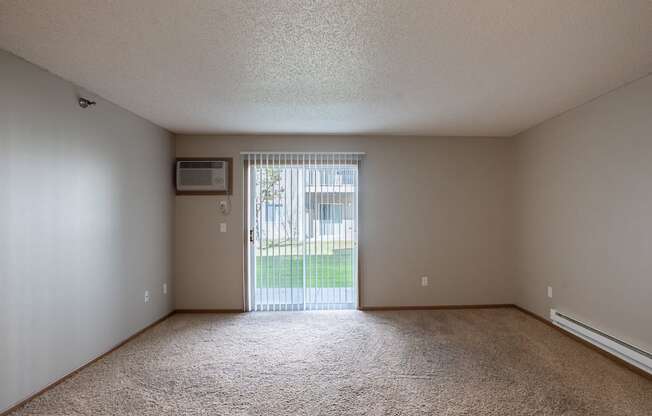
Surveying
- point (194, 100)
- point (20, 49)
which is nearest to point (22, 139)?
point (20, 49)

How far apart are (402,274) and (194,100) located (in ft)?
10.7

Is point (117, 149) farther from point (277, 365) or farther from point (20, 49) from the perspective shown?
point (277, 365)

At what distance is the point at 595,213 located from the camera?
124 inches

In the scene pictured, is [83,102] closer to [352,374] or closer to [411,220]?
[352,374]

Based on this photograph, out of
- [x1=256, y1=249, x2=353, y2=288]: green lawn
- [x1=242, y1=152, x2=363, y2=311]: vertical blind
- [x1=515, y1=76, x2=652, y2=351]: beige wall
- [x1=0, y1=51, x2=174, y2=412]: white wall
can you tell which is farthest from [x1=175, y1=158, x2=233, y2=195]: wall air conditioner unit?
[x1=515, y1=76, x2=652, y2=351]: beige wall

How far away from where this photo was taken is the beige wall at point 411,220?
4.39 meters

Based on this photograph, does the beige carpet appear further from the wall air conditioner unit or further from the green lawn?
the wall air conditioner unit

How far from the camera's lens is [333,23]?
6.12 feet

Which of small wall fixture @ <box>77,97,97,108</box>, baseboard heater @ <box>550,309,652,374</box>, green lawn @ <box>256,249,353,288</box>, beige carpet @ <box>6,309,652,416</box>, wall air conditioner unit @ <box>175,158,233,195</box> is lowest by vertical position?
beige carpet @ <box>6,309,652,416</box>

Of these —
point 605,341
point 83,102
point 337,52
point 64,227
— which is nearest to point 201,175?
point 83,102

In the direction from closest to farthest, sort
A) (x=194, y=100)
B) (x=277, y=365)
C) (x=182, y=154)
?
(x=277, y=365), (x=194, y=100), (x=182, y=154)

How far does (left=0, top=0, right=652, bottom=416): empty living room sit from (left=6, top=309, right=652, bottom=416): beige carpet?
2cm

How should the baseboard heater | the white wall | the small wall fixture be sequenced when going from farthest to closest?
the small wall fixture, the baseboard heater, the white wall

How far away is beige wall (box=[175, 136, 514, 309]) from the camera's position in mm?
4395
